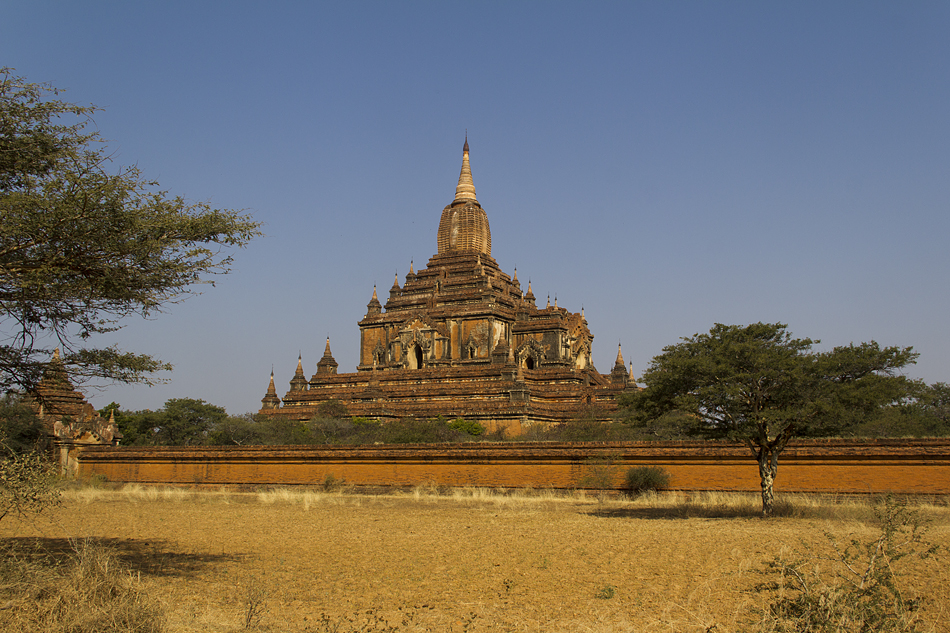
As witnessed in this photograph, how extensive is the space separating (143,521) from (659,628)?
12.0 meters

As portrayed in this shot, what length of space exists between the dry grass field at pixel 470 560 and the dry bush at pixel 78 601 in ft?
0.13

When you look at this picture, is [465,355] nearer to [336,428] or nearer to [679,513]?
[336,428]

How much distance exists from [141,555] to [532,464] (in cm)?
1029

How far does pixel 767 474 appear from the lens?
14.8 meters

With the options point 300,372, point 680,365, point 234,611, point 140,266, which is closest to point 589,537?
point 680,365

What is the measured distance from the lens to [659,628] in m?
7.11

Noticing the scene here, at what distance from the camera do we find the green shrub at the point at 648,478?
60.0 ft

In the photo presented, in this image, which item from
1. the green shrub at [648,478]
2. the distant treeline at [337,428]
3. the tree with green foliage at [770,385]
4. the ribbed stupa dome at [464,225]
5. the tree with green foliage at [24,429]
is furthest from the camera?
the ribbed stupa dome at [464,225]

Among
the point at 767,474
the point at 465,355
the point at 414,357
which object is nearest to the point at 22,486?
the point at 767,474

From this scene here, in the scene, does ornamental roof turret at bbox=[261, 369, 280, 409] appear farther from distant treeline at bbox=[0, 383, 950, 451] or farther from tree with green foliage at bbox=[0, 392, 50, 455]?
tree with green foliage at bbox=[0, 392, 50, 455]

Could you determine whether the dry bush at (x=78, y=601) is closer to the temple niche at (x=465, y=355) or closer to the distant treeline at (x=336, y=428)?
the distant treeline at (x=336, y=428)

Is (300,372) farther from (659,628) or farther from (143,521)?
(659,628)

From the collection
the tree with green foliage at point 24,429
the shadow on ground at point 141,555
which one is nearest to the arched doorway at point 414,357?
the tree with green foliage at point 24,429

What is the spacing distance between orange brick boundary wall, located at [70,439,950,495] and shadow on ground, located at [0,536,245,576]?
29.4 feet
